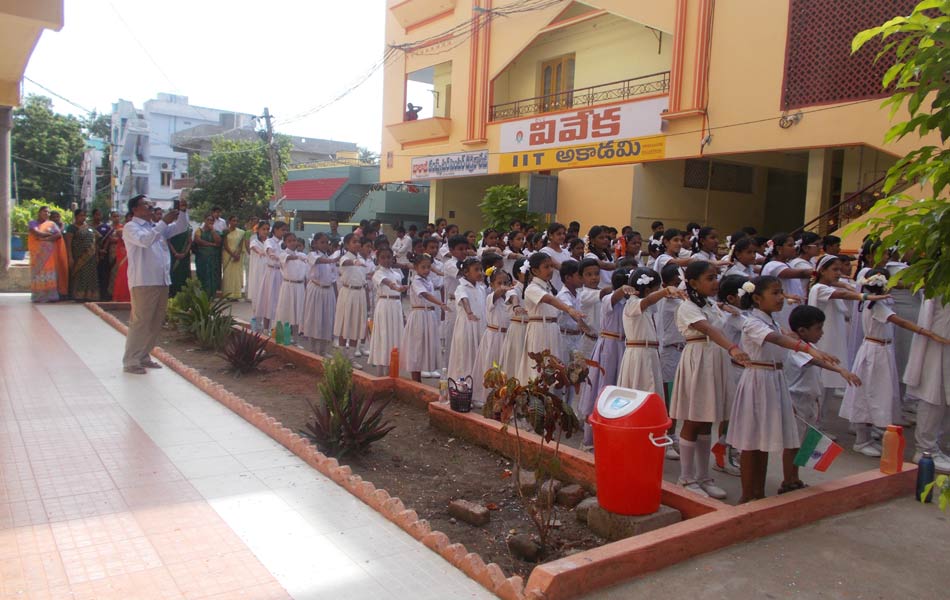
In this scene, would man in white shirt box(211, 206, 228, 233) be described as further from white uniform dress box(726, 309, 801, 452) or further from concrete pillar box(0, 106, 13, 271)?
white uniform dress box(726, 309, 801, 452)

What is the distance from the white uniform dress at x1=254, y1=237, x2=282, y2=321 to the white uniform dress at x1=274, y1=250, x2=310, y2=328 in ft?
2.16

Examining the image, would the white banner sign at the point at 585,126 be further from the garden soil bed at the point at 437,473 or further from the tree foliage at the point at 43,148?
the tree foliage at the point at 43,148

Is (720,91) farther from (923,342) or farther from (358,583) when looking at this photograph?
(358,583)

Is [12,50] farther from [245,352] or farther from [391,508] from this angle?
[391,508]

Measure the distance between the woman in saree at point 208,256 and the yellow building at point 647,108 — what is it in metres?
8.08

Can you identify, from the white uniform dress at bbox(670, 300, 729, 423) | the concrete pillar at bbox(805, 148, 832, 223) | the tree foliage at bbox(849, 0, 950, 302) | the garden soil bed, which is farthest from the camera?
the concrete pillar at bbox(805, 148, 832, 223)

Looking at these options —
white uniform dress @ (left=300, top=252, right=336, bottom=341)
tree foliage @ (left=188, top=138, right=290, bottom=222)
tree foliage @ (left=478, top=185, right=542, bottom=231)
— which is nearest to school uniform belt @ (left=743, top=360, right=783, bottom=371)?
white uniform dress @ (left=300, top=252, right=336, bottom=341)

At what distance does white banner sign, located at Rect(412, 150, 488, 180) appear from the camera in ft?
69.6

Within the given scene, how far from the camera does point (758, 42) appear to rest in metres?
13.9

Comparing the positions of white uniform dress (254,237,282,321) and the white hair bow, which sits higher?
the white hair bow

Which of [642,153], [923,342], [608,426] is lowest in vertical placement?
[608,426]

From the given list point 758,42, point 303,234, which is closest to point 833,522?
point 758,42

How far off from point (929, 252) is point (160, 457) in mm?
4744

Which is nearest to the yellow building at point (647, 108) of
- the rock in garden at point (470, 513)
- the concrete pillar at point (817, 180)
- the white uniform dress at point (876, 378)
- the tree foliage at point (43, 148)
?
the concrete pillar at point (817, 180)
